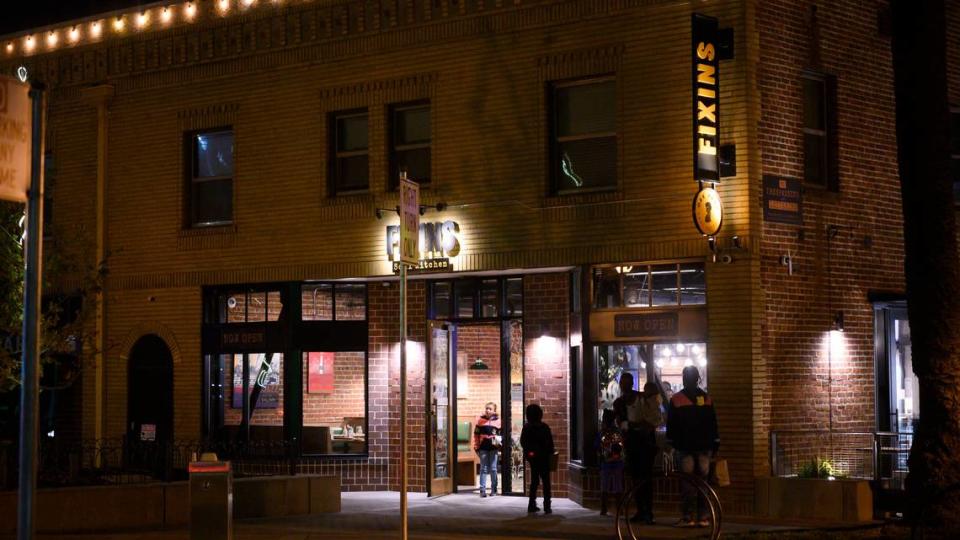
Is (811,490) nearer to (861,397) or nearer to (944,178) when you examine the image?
(861,397)

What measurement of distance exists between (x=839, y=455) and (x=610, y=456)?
3.20 m

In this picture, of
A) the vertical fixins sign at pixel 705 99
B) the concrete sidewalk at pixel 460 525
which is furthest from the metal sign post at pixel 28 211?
the vertical fixins sign at pixel 705 99

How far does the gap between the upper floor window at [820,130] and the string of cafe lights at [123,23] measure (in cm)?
883

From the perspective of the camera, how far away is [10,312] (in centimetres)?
1805

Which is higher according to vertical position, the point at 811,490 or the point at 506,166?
the point at 506,166

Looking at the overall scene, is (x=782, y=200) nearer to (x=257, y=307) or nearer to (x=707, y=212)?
(x=707, y=212)

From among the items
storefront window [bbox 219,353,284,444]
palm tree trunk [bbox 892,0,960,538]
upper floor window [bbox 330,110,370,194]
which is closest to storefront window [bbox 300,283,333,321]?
storefront window [bbox 219,353,284,444]

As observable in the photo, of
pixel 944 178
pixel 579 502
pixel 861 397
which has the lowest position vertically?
pixel 579 502

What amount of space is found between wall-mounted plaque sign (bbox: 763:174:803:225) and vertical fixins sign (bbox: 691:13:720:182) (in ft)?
2.84

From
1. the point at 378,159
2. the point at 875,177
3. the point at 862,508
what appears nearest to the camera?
the point at 862,508

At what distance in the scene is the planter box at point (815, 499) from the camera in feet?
56.4

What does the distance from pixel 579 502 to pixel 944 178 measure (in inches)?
292

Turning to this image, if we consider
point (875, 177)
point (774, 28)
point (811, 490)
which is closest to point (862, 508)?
point (811, 490)

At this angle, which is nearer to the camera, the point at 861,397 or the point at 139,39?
the point at 861,397
